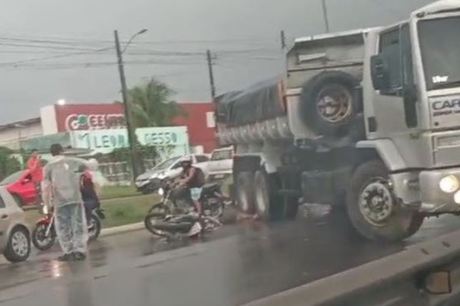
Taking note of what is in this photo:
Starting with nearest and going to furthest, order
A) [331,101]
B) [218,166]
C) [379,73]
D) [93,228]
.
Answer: [379,73] → [331,101] → [93,228] → [218,166]

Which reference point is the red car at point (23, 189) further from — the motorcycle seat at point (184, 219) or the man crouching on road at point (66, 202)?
the man crouching on road at point (66, 202)

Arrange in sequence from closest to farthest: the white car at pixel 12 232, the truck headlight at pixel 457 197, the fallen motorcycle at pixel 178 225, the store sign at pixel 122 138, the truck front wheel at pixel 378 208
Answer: the truck headlight at pixel 457 197, the truck front wheel at pixel 378 208, the white car at pixel 12 232, the fallen motorcycle at pixel 178 225, the store sign at pixel 122 138

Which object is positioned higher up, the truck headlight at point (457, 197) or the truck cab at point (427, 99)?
the truck cab at point (427, 99)

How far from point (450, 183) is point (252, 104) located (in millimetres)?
7308

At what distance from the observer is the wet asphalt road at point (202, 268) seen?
31.5ft

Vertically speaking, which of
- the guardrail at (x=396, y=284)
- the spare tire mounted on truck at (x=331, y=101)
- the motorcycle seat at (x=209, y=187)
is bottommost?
the motorcycle seat at (x=209, y=187)

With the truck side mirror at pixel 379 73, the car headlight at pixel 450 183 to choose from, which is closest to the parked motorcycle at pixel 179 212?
the truck side mirror at pixel 379 73

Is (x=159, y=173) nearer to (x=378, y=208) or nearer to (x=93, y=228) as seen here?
(x=93, y=228)

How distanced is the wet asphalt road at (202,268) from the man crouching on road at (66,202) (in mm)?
368

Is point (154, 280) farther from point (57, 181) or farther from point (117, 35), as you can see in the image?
point (117, 35)

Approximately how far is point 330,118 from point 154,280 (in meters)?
3.89

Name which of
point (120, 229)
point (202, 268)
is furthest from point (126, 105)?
point (202, 268)

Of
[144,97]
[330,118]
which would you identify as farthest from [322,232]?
[144,97]

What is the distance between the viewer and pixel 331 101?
13141 millimetres
